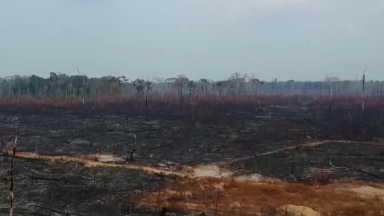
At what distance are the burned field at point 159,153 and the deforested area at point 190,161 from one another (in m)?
0.09

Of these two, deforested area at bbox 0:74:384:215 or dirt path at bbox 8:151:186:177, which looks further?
dirt path at bbox 8:151:186:177

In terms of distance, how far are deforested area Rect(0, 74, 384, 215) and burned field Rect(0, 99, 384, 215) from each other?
0.09 m

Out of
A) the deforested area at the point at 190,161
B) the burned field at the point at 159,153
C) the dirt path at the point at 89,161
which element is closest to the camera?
the deforested area at the point at 190,161

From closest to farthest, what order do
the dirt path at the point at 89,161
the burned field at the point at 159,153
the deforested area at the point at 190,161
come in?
the deforested area at the point at 190,161
the burned field at the point at 159,153
the dirt path at the point at 89,161

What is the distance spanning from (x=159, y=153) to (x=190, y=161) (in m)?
3.92

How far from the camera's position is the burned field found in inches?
945

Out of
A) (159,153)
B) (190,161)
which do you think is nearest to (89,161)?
(159,153)

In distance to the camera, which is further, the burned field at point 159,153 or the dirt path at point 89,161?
the dirt path at point 89,161

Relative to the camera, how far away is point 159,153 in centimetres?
3744

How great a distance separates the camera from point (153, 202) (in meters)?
22.3

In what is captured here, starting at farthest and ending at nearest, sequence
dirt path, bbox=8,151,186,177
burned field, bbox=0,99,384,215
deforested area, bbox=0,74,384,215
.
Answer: dirt path, bbox=8,151,186,177 < burned field, bbox=0,99,384,215 < deforested area, bbox=0,74,384,215

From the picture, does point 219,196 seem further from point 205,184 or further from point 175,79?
point 175,79

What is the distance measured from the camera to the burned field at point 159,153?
24000 mm

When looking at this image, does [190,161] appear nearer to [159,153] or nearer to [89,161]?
[159,153]
